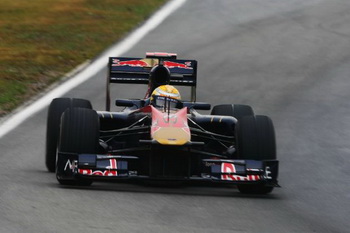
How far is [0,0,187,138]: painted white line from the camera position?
1569 centimetres

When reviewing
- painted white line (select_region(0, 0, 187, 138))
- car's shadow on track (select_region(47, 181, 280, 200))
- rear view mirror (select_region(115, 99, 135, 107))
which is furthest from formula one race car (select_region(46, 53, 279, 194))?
painted white line (select_region(0, 0, 187, 138))

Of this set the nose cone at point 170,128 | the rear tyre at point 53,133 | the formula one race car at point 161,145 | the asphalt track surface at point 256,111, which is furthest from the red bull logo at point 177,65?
the nose cone at point 170,128

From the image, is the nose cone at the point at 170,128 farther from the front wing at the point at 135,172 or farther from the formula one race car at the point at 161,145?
the front wing at the point at 135,172

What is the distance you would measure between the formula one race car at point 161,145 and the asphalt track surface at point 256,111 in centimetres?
19

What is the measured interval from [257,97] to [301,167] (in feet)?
18.4

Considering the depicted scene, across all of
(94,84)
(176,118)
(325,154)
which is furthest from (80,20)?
(176,118)

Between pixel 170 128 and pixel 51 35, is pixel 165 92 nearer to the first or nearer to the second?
pixel 170 128

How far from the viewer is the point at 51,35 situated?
23.4 meters

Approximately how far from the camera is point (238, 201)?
1023 cm

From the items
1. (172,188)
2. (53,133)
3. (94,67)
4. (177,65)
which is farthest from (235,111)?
(94,67)

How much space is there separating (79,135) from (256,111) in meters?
6.95

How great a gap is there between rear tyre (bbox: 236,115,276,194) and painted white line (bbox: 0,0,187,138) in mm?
4535

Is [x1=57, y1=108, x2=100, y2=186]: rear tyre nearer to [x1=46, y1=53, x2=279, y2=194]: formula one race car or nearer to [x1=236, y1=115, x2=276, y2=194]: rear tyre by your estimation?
[x1=46, y1=53, x2=279, y2=194]: formula one race car

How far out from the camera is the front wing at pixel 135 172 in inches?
410
